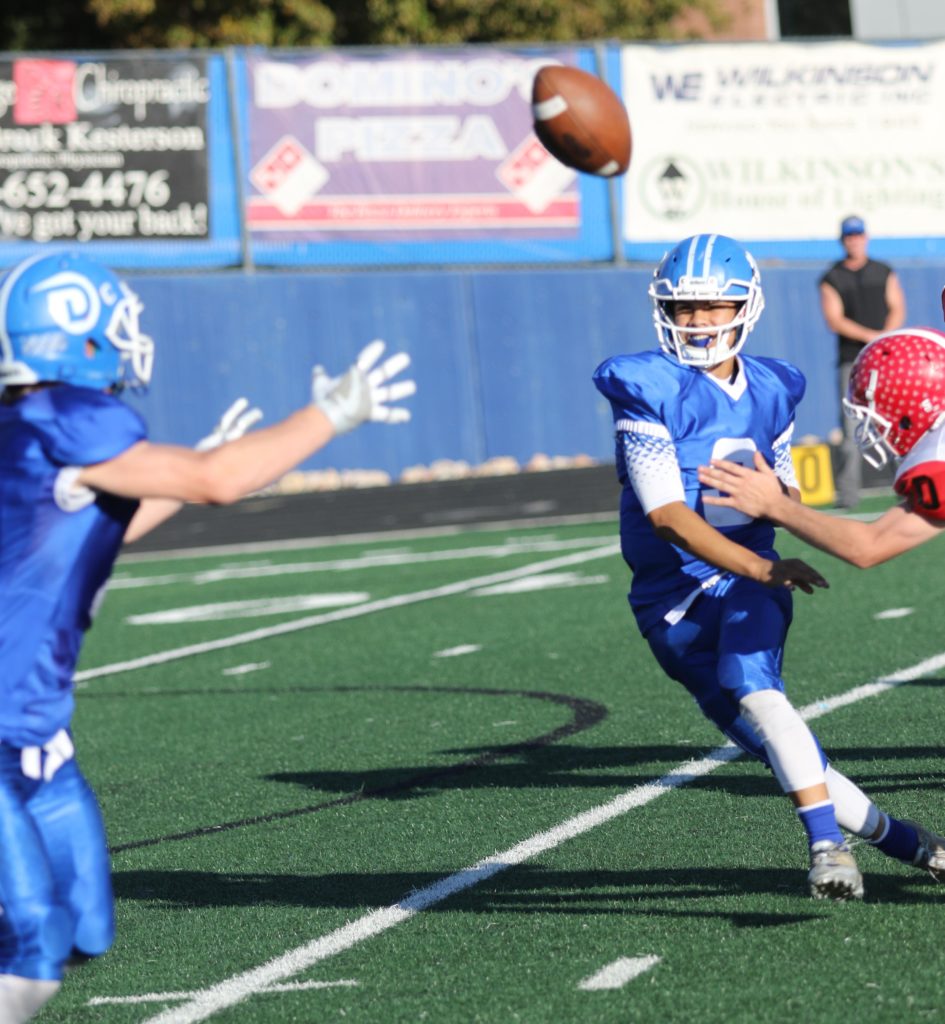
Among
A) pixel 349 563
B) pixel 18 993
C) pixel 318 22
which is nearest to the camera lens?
pixel 18 993

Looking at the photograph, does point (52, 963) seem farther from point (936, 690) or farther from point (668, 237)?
point (668, 237)

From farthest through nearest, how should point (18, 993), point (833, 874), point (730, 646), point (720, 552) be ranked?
point (730, 646) < point (720, 552) < point (833, 874) < point (18, 993)

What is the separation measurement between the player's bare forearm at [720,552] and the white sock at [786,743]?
29 centimetres

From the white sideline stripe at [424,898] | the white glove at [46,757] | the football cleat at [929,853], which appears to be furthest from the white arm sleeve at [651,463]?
the white glove at [46,757]

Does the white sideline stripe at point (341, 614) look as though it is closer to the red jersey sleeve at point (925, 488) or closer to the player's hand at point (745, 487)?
the player's hand at point (745, 487)

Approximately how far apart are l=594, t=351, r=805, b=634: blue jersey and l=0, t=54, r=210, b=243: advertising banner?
14.7 meters

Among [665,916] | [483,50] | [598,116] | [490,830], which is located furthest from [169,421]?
[665,916]

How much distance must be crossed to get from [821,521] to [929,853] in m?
0.99

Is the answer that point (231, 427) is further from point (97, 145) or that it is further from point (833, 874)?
point (97, 145)

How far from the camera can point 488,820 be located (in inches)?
241

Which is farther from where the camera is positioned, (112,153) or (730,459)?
(112,153)

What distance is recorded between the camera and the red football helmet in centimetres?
450

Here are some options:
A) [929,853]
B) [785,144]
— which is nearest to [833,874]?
[929,853]

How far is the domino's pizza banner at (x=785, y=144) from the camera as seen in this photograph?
67.1 ft
